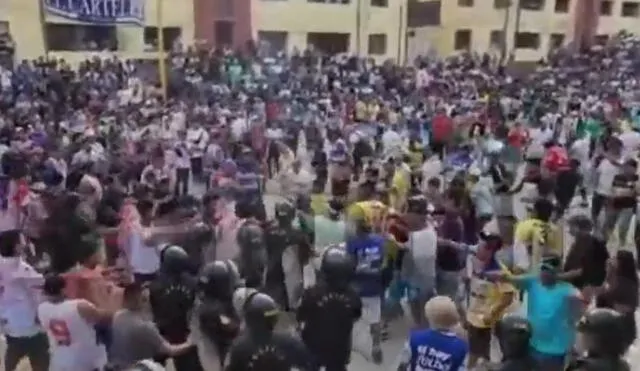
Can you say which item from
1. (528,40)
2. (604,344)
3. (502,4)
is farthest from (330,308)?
(528,40)

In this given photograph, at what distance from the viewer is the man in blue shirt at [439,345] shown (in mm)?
5383

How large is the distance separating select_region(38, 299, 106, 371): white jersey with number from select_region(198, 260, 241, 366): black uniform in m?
0.67

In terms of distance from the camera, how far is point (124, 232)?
8.28 metres

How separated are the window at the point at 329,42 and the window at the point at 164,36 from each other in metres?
5.83

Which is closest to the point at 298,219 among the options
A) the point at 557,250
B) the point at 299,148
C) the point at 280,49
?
the point at 557,250

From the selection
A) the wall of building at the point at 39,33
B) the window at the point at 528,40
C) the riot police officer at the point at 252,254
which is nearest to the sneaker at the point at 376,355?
the riot police officer at the point at 252,254

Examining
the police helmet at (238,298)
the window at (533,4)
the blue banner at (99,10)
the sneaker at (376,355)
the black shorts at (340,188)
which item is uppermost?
the blue banner at (99,10)

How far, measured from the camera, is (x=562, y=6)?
150ft

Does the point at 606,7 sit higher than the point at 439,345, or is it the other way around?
the point at 606,7

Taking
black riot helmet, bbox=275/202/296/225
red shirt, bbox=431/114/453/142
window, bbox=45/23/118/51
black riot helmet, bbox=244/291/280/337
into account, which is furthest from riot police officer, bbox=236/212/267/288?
window, bbox=45/23/118/51

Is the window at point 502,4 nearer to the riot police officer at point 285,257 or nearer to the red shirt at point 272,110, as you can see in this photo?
the red shirt at point 272,110

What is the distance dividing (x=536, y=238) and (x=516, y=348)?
8.58 ft

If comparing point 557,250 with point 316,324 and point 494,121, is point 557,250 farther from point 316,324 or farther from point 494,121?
point 494,121

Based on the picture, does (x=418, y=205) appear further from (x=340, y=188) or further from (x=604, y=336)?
(x=604, y=336)
